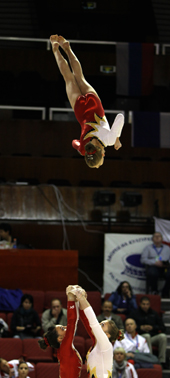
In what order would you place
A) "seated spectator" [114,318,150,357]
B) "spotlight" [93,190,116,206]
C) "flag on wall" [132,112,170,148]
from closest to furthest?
"seated spectator" [114,318,150,357], "spotlight" [93,190,116,206], "flag on wall" [132,112,170,148]

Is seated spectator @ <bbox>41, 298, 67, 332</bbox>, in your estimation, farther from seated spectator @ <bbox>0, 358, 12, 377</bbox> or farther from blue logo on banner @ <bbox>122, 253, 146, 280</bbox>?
blue logo on banner @ <bbox>122, 253, 146, 280</bbox>

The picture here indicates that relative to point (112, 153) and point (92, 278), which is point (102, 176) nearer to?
point (112, 153)

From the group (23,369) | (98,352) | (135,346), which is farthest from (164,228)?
(98,352)

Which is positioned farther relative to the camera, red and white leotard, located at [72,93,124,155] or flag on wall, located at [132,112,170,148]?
flag on wall, located at [132,112,170,148]

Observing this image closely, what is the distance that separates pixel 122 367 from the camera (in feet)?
22.8

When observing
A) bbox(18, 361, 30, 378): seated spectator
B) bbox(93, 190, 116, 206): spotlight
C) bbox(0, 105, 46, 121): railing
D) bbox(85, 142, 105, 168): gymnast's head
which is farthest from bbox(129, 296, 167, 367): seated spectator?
bbox(0, 105, 46, 121): railing

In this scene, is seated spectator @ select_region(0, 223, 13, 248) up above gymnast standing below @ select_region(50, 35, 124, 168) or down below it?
below

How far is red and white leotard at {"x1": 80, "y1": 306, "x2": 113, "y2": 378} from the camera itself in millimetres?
4379

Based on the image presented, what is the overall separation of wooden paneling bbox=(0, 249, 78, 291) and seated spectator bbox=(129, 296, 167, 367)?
1.39m

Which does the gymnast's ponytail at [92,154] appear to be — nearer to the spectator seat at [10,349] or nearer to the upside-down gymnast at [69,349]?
the upside-down gymnast at [69,349]

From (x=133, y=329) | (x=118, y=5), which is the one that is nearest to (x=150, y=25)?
(x=118, y=5)

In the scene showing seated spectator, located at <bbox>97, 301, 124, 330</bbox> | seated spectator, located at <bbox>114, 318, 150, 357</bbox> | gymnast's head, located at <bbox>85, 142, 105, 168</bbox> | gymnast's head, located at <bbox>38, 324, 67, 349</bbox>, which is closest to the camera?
gymnast's head, located at <bbox>38, 324, 67, 349</bbox>

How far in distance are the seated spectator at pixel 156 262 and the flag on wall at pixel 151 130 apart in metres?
2.40

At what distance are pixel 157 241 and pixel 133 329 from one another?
213cm
